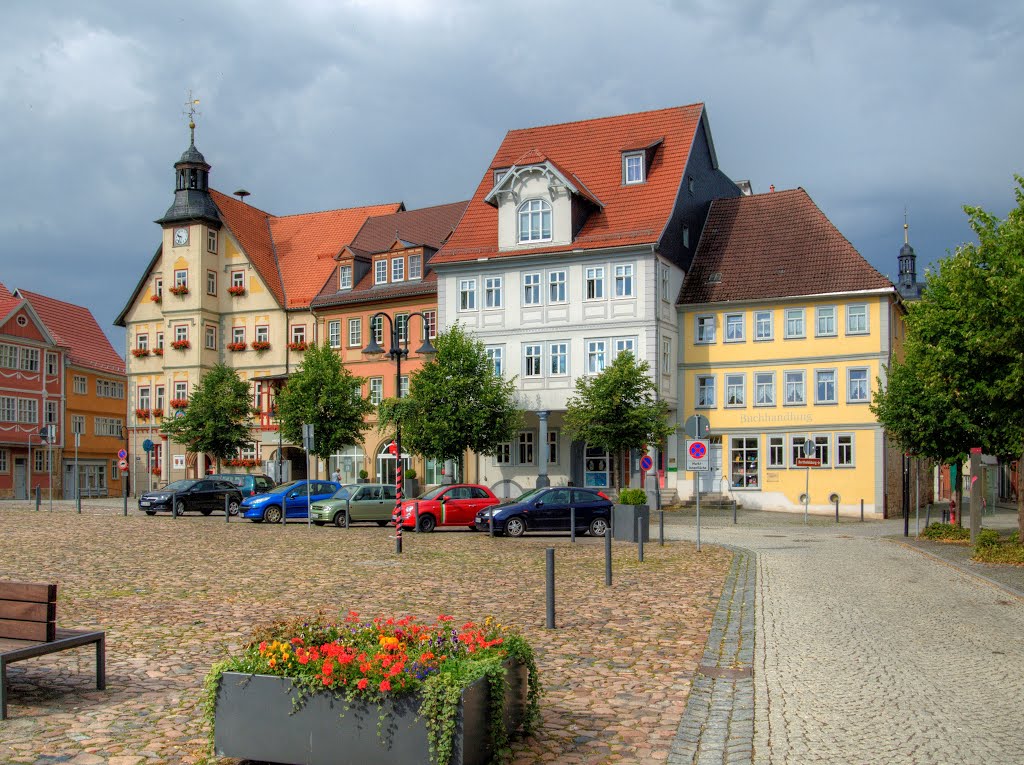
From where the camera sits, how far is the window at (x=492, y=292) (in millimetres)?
49188

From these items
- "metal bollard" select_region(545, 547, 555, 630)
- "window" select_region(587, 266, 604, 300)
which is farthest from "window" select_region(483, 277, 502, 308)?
"metal bollard" select_region(545, 547, 555, 630)

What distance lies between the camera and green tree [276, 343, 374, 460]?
48.9 metres

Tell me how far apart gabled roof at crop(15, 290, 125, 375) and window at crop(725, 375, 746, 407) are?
1731 inches

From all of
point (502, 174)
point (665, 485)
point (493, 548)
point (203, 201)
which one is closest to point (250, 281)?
point (203, 201)

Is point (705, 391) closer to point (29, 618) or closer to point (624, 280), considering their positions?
point (624, 280)

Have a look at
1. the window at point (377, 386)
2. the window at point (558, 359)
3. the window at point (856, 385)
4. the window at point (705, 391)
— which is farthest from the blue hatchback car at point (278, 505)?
the window at point (856, 385)

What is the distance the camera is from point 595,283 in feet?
155

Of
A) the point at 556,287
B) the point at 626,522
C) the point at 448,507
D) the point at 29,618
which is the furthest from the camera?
the point at 556,287

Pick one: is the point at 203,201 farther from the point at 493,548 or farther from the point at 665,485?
the point at 493,548

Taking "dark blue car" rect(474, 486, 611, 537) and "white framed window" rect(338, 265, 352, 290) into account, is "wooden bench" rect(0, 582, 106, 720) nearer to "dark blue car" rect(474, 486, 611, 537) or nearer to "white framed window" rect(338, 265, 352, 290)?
"dark blue car" rect(474, 486, 611, 537)

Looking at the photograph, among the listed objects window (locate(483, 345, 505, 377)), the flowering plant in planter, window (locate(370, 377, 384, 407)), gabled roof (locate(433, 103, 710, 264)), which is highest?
gabled roof (locate(433, 103, 710, 264))

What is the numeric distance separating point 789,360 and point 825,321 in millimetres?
2214

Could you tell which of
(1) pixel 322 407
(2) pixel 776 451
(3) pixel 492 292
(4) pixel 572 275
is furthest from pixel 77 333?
(2) pixel 776 451

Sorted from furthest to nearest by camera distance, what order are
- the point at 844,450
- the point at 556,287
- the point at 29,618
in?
the point at 556,287, the point at 844,450, the point at 29,618
